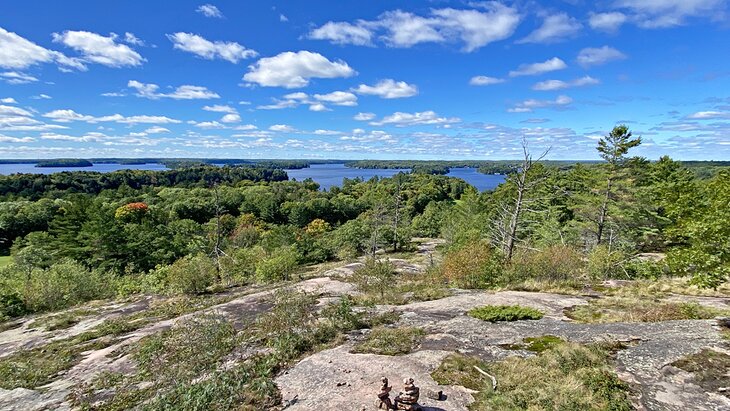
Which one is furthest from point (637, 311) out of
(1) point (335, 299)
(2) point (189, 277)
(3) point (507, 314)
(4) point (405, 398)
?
(2) point (189, 277)

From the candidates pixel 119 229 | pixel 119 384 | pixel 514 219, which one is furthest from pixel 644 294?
pixel 119 229

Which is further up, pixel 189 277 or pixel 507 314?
pixel 507 314

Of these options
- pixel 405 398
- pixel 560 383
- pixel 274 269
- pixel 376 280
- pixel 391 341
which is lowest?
pixel 274 269

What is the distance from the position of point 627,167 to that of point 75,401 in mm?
35086

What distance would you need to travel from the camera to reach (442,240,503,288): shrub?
19594 millimetres

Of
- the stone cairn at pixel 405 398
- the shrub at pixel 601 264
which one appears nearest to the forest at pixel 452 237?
the shrub at pixel 601 264

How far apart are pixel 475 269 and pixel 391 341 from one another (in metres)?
10.4

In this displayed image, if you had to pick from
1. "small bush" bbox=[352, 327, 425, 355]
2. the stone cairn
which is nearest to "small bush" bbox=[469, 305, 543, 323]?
"small bush" bbox=[352, 327, 425, 355]

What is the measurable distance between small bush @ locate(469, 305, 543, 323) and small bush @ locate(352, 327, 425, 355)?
2661 millimetres

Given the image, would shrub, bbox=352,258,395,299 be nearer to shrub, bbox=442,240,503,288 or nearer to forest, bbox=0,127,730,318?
shrub, bbox=442,240,503,288

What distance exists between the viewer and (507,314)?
12.6 m

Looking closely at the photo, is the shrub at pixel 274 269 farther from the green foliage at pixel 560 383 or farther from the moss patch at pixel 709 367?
the moss patch at pixel 709 367

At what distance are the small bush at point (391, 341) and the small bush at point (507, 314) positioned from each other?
266 centimetres

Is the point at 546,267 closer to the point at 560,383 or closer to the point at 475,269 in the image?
the point at 475,269
